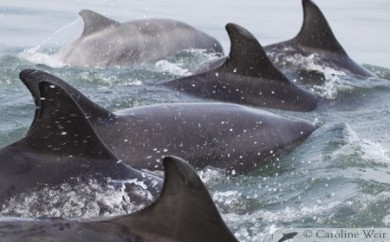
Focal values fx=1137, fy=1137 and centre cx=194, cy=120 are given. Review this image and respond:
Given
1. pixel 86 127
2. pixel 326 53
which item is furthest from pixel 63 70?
pixel 86 127

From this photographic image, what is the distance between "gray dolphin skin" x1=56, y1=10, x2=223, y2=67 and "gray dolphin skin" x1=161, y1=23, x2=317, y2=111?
4.01 meters

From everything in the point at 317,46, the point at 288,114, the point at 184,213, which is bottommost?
the point at 288,114

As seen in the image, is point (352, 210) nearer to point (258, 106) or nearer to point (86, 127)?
point (86, 127)

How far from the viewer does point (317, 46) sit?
39.8ft

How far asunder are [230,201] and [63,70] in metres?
7.19

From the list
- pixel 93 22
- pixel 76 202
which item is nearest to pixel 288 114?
pixel 76 202

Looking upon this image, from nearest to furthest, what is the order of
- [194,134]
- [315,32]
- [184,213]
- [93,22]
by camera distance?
[184,213], [194,134], [315,32], [93,22]

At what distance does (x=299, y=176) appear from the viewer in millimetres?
7875

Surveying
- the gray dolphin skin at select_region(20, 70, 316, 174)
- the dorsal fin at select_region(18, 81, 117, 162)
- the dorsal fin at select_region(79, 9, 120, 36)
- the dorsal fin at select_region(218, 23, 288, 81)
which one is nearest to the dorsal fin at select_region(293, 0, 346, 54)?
the dorsal fin at select_region(218, 23, 288, 81)

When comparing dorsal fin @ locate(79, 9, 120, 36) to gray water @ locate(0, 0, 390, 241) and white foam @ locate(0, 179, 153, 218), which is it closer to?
gray water @ locate(0, 0, 390, 241)

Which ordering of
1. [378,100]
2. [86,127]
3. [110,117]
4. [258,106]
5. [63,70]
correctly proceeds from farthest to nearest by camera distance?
[63,70] → [378,100] → [258,106] → [110,117] → [86,127]

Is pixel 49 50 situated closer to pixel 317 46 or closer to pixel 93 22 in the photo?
pixel 93 22

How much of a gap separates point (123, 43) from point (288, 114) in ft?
16.4

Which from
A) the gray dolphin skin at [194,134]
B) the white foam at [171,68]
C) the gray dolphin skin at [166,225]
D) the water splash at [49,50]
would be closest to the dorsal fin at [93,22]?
the water splash at [49,50]
